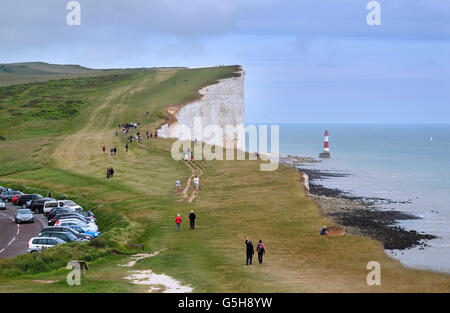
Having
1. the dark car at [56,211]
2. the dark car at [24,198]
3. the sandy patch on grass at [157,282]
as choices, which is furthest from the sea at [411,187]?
the dark car at [24,198]

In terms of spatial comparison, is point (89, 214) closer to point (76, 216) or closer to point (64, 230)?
point (76, 216)

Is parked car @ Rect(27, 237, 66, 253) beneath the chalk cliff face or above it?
beneath

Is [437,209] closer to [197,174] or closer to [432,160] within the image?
[197,174]

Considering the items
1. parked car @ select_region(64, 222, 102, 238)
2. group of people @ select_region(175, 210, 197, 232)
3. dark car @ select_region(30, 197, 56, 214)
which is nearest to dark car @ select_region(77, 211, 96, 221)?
parked car @ select_region(64, 222, 102, 238)

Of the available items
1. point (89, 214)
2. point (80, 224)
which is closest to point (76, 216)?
point (80, 224)

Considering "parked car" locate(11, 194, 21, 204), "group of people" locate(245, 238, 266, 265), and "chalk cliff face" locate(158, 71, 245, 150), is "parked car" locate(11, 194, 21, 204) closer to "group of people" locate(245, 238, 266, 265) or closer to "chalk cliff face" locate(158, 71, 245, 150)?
"group of people" locate(245, 238, 266, 265)

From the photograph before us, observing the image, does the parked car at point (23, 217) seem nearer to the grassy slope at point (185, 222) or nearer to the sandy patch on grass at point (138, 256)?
the grassy slope at point (185, 222)

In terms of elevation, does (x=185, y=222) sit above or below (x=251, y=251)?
below
